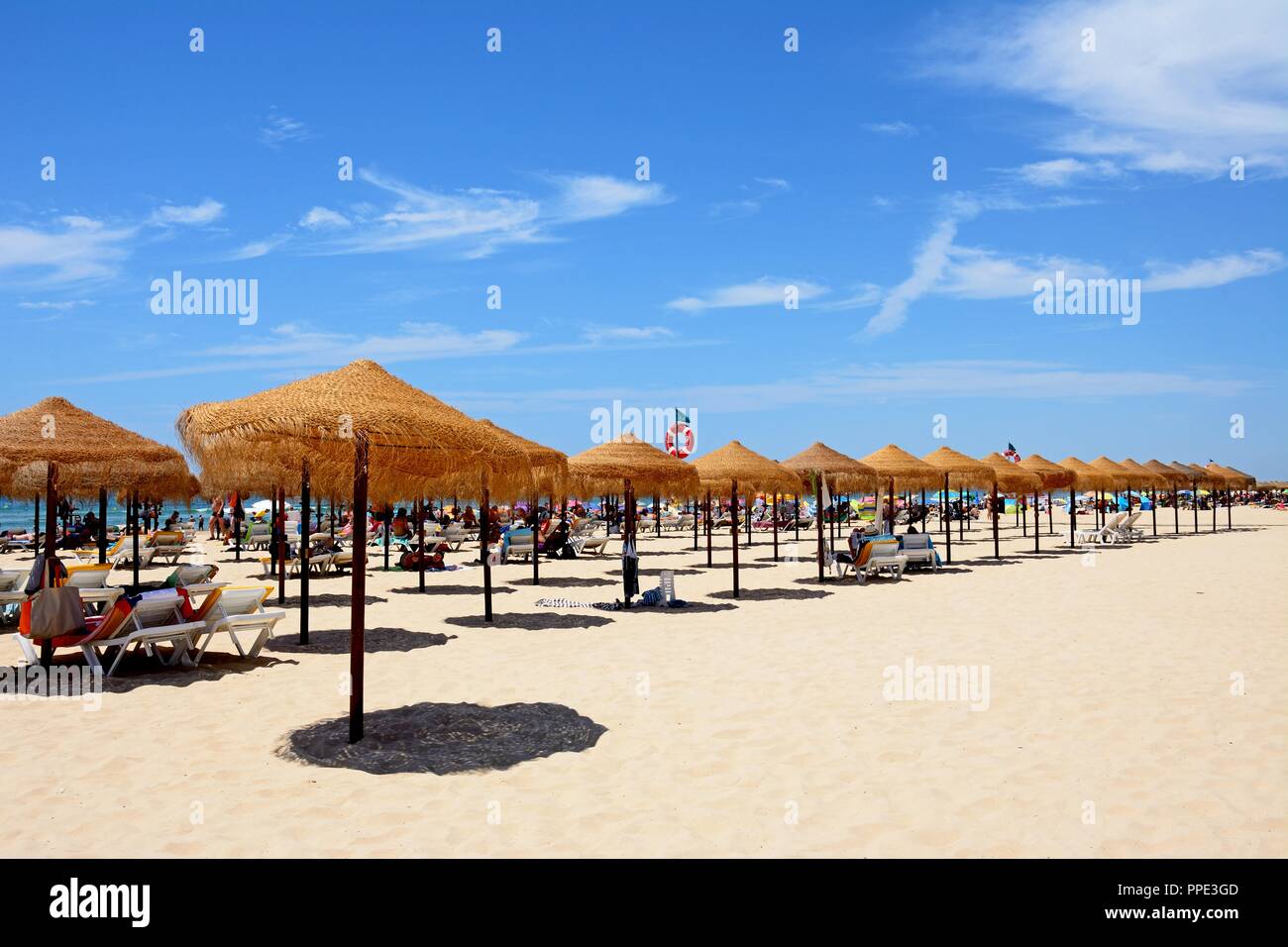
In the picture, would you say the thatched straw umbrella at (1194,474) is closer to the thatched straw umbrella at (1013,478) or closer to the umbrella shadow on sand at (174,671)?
the thatched straw umbrella at (1013,478)

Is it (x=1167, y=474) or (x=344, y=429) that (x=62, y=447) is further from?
(x=1167, y=474)

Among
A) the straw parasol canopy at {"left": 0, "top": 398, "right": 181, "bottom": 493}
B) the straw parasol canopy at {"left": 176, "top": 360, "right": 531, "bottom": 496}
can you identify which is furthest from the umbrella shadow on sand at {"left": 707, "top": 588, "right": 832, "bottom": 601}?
the straw parasol canopy at {"left": 0, "top": 398, "right": 181, "bottom": 493}

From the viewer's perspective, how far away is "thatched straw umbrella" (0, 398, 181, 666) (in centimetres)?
880

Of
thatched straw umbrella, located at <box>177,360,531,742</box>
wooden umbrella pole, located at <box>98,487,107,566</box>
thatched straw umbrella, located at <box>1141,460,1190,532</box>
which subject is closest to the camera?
thatched straw umbrella, located at <box>177,360,531,742</box>

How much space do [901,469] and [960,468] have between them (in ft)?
8.28

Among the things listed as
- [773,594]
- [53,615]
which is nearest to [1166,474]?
[773,594]

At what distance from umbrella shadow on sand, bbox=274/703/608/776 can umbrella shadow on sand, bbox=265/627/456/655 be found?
2.70 meters

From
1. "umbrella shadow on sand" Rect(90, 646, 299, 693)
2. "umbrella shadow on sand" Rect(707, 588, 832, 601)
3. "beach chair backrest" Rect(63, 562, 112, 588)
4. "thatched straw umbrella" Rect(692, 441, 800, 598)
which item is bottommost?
"umbrella shadow on sand" Rect(707, 588, 832, 601)

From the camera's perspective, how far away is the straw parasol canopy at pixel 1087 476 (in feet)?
93.5

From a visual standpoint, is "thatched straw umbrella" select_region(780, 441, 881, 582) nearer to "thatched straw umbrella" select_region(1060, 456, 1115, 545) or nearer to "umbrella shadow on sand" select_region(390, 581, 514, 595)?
"umbrella shadow on sand" select_region(390, 581, 514, 595)

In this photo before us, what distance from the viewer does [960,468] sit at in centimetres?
2078

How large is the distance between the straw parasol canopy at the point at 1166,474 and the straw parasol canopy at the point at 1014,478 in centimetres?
1165
